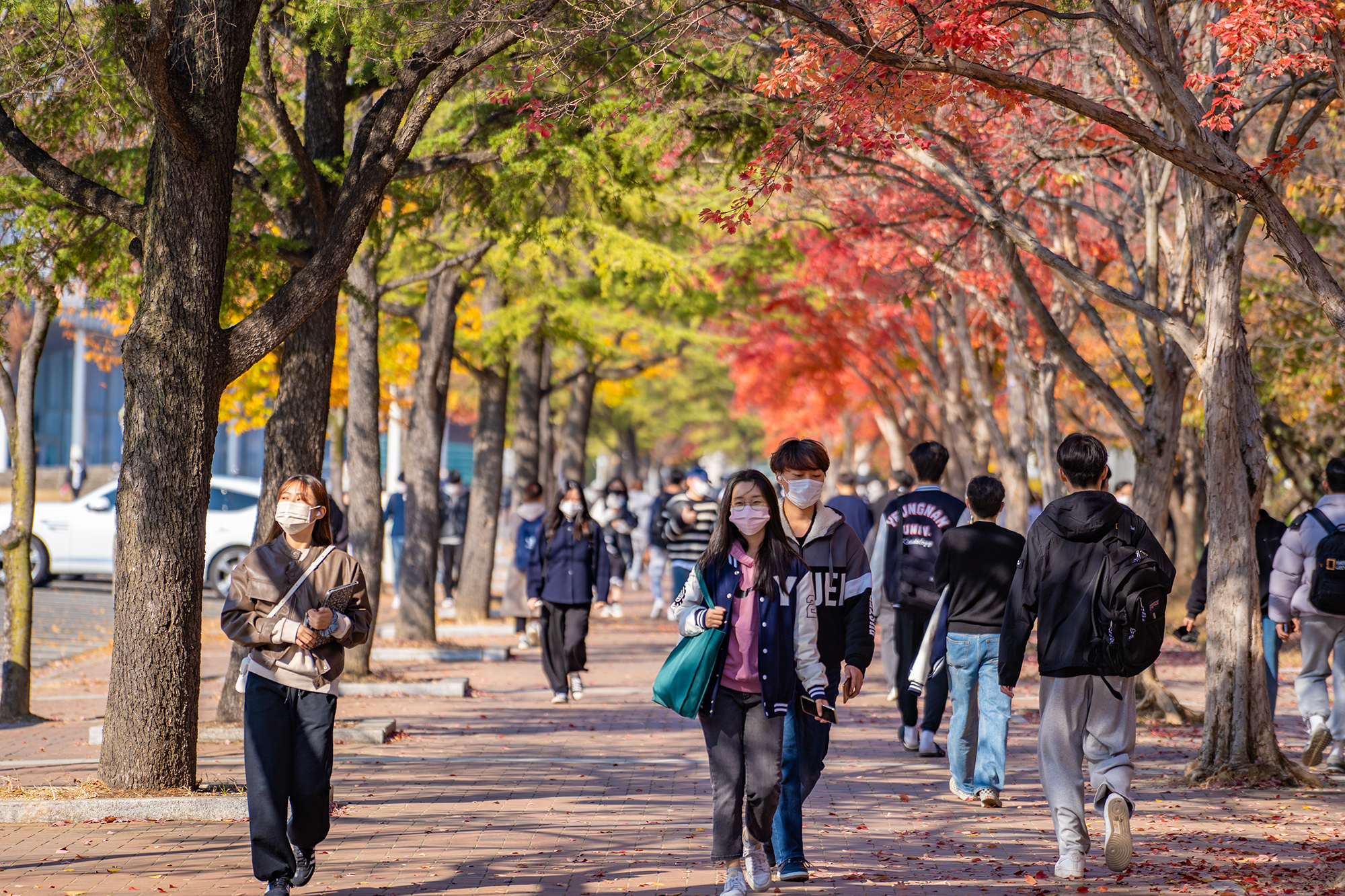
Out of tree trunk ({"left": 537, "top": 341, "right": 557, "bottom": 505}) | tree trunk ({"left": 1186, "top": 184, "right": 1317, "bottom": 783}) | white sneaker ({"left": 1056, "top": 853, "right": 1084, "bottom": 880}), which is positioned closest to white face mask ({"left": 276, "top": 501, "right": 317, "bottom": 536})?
white sneaker ({"left": 1056, "top": 853, "right": 1084, "bottom": 880})

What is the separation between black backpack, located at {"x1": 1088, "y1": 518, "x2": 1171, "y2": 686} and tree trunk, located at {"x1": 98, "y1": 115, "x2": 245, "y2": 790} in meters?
4.38

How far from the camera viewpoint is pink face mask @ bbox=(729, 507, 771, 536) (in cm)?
544

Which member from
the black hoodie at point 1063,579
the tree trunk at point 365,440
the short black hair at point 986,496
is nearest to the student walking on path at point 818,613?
the black hoodie at point 1063,579

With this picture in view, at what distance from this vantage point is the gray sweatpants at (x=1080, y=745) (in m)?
5.93

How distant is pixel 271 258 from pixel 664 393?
45923 mm

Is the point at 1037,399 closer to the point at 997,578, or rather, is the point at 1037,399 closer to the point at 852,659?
the point at 997,578

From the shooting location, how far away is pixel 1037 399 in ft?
48.0

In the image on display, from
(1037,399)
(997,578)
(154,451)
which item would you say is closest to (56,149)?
(154,451)

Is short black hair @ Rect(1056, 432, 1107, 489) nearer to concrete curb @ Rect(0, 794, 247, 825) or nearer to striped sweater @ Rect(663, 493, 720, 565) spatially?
concrete curb @ Rect(0, 794, 247, 825)

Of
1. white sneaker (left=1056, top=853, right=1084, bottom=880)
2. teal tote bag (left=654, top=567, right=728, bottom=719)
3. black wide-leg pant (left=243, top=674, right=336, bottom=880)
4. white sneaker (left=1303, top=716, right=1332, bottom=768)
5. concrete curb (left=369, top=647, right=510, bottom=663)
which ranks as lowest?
→ concrete curb (left=369, top=647, right=510, bottom=663)

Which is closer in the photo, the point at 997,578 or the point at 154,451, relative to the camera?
the point at 154,451

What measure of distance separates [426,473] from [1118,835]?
A: 10.7 metres

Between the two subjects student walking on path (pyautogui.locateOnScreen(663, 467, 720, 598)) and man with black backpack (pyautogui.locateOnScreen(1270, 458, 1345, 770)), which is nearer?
man with black backpack (pyautogui.locateOnScreen(1270, 458, 1345, 770))

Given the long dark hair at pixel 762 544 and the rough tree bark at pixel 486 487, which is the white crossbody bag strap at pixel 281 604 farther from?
the rough tree bark at pixel 486 487
